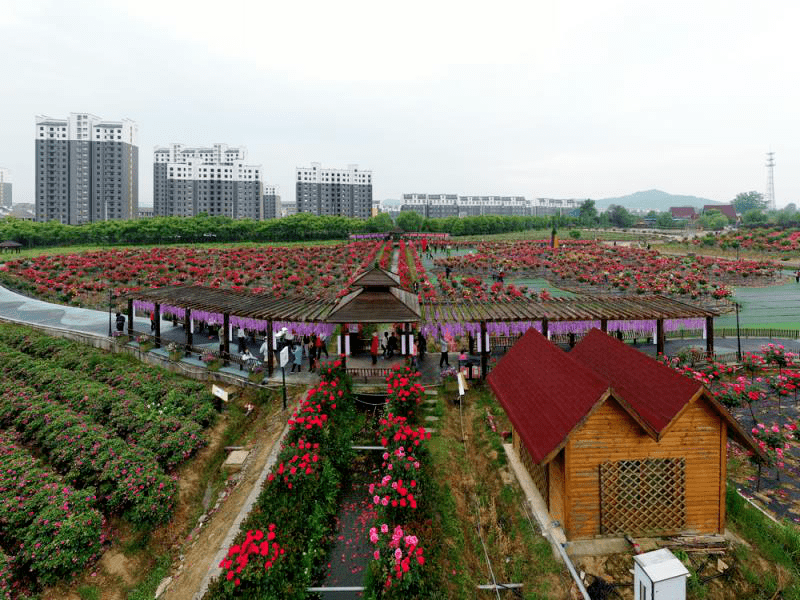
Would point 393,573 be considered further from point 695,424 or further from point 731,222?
point 731,222

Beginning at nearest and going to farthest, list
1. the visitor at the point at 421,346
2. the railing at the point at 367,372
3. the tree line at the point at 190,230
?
the railing at the point at 367,372 → the visitor at the point at 421,346 → the tree line at the point at 190,230

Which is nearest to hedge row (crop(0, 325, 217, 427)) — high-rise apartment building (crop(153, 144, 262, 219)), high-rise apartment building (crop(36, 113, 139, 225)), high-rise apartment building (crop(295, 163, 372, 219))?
high-rise apartment building (crop(36, 113, 139, 225))

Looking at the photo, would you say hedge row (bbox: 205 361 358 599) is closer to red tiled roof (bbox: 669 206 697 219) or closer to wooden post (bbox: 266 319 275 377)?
wooden post (bbox: 266 319 275 377)

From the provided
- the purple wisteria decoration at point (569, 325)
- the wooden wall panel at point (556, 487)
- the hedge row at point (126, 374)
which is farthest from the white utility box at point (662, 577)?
the hedge row at point (126, 374)

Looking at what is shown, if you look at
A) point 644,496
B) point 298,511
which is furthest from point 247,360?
point 644,496

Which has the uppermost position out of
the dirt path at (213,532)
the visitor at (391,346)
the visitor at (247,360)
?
the visitor at (391,346)

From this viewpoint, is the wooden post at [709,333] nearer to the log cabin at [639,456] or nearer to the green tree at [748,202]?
the log cabin at [639,456]
